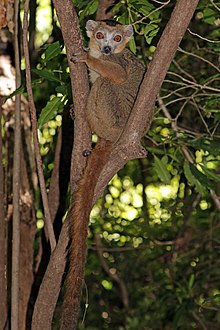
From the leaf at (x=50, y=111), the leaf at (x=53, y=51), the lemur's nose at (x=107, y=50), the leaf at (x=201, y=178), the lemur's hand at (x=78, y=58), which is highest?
the lemur's hand at (x=78, y=58)

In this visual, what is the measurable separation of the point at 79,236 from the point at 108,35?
4.78ft

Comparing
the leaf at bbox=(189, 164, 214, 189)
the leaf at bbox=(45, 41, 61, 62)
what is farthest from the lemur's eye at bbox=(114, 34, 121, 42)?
the leaf at bbox=(189, 164, 214, 189)

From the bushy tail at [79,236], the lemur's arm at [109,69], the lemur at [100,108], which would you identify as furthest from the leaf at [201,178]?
the bushy tail at [79,236]

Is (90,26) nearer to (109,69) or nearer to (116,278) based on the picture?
(109,69)

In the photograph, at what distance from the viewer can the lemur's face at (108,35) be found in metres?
3.94

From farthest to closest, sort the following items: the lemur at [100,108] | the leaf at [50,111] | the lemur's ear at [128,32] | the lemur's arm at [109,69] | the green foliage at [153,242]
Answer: the green foliage at [153,242]
the lemur's ear at [128,32]
the lemur's arm at [109,69]
the leaf at [50,111]
the lemur at [100,108]

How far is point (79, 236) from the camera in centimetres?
313

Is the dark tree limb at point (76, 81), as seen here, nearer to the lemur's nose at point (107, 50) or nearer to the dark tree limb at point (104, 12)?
the lemur's nose at point (107, 50)

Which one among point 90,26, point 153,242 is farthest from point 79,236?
point 153,242

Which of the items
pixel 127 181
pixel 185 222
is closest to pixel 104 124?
pixel 185 222

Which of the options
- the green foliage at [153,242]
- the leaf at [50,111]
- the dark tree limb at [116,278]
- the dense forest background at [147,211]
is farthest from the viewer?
the dark tree limb at [116,278]

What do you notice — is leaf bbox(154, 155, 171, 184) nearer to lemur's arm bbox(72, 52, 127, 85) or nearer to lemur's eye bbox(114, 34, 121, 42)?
lemur's arm bbox(72, 52, 127, 85)

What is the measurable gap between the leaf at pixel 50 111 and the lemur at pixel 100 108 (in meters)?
0.18

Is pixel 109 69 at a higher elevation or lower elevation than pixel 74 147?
higher
